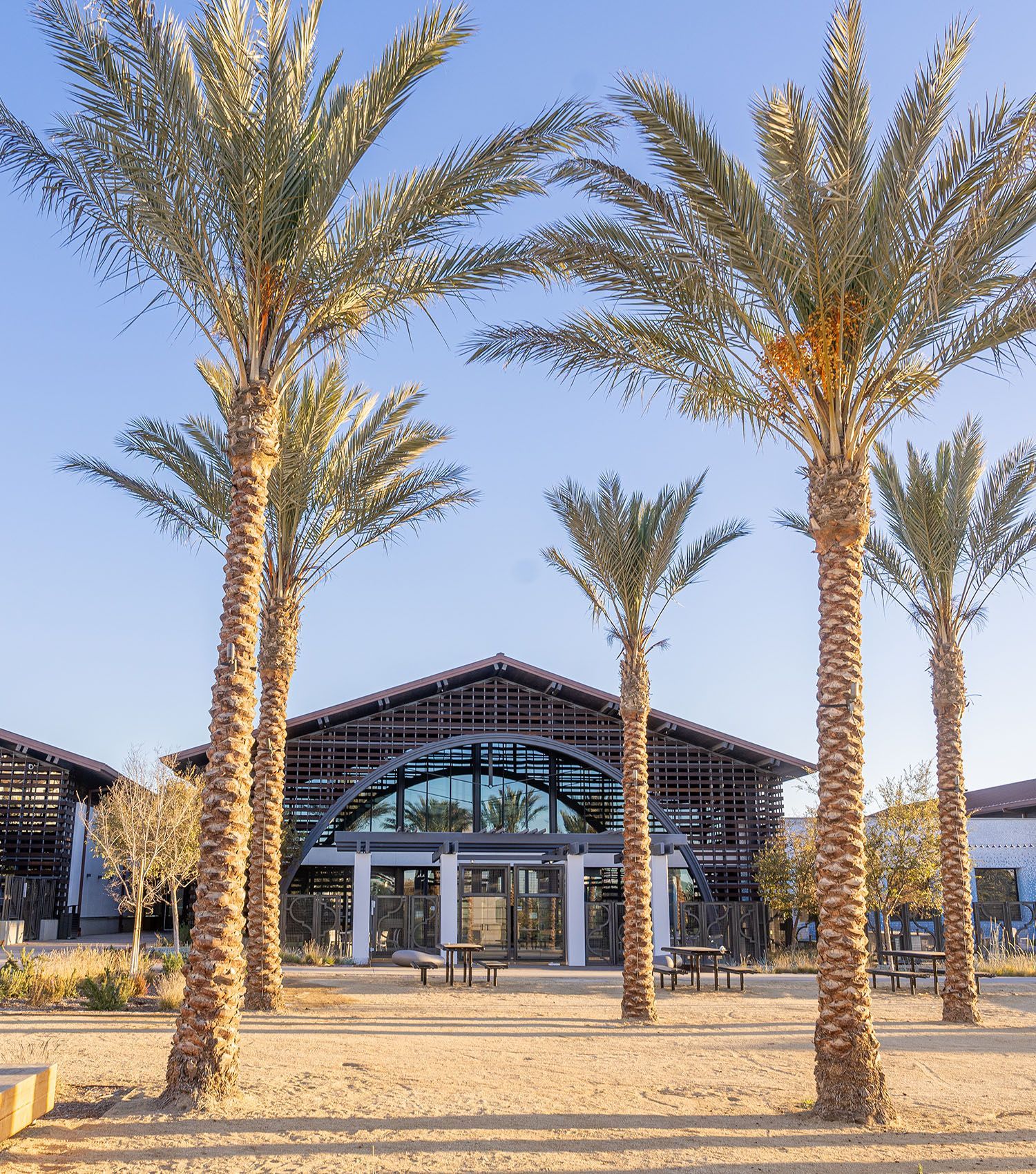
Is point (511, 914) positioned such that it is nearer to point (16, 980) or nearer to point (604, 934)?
point (604, 934)

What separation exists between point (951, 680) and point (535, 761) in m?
16.2

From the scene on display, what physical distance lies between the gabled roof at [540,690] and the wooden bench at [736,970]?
6.05m

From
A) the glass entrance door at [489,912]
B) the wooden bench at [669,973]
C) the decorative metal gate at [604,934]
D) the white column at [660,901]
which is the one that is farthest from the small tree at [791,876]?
the wooden bench at [669,973]

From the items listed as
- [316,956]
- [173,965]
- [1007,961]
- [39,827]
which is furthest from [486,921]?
[39,827]

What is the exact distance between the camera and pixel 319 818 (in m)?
28.2

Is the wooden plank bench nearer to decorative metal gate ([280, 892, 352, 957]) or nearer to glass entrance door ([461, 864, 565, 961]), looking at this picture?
glass entrance door ([461, 864, 565, 961])

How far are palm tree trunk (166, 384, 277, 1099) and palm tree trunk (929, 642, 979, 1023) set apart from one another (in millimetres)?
10418

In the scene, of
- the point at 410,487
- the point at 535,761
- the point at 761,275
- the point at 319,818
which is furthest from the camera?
the point at 535,761

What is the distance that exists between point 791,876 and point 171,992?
15891 millimetres

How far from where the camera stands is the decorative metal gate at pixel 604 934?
25.3 m

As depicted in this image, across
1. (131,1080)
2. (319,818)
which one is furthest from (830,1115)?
(319,818)

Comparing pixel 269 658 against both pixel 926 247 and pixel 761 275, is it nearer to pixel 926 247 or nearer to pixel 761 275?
pixel 761 275

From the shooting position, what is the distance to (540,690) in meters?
Answer: 29.9

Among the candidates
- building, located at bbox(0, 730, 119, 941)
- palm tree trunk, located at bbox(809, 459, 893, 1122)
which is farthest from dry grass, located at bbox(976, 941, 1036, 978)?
building, located at bbox(0, 730, 119, 941)
